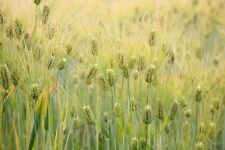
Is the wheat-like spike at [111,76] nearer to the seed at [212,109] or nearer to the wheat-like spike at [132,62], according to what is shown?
the wheat-like spike at [132,62]

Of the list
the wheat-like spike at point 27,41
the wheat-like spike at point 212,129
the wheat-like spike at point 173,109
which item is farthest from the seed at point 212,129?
the wheat-like spike at point 27,41

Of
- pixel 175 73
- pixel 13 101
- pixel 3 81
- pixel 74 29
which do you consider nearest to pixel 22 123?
pixel 13 101

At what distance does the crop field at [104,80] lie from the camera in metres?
1.03

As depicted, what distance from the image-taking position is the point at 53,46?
1057 millimetres

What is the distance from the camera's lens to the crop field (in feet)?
3.36

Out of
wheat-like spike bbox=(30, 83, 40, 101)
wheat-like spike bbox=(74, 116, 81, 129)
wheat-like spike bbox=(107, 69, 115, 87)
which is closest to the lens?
wheat-like spike bbox=(30, 83, 40, 101)

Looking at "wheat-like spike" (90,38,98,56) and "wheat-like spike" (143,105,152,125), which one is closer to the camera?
"wheat-like spike" (143,105,152,125)

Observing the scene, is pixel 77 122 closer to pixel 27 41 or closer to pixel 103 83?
pixel 103 83

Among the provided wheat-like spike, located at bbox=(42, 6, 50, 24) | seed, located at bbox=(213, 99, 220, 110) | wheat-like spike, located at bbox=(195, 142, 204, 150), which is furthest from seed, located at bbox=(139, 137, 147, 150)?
wheat-like spike, located at bbox=(42, 6, 50, 24)

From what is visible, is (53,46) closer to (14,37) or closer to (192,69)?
(14,37)

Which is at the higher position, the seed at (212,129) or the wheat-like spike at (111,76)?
the wheat-like spike at (111,76)

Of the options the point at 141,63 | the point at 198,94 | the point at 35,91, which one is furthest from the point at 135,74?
the point at 35,91

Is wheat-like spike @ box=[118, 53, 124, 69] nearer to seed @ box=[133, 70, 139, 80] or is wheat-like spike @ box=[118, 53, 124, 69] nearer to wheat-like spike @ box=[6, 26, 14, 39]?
seed @ box=[133, 70, 139, 80]

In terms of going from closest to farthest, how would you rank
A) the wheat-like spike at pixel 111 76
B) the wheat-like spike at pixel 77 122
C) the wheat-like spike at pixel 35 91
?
the wheat-like spike at pixel 35 91 → the wheat-like spike at pixel 111 76 → the wheat-like spike at pixel 77 122
